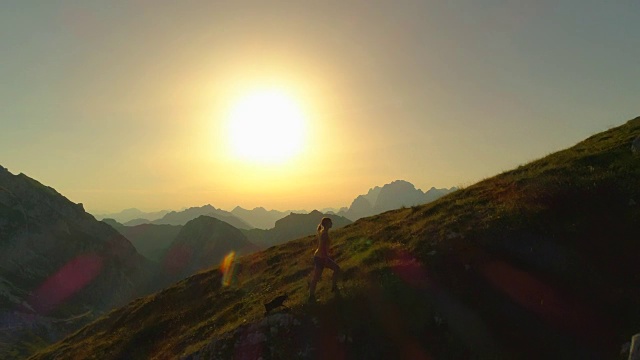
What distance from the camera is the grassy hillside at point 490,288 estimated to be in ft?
42.0

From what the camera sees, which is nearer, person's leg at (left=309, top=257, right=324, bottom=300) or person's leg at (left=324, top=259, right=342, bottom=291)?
person's leg at (left=309, top=257, right=324, bottom=300)

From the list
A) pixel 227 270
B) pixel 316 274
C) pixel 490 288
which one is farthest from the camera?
pixel 227 270

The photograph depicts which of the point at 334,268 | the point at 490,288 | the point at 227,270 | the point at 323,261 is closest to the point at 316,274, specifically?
the point at 323,261

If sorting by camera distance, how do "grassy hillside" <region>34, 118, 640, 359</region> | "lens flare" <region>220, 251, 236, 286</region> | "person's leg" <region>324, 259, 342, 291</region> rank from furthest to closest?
"lens flare" <region>220, 251, 236, 286</region> < "person's leg" <region>324, 259, 342, 291</region> < "grassy hillside" <region>34, 118, 640, 359</region>

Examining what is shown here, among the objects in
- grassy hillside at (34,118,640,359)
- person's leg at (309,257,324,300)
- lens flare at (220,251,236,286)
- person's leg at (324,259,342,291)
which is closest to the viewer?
grassy hillside at (34,118,640,359)

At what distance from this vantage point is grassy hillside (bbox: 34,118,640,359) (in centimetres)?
1281

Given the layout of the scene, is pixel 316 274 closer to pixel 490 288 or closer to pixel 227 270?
pixel 490 288

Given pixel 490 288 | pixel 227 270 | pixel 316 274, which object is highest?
pixel 227 270

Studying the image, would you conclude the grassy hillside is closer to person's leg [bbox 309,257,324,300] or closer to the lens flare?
person's leg [bbox 309,257,324,300]

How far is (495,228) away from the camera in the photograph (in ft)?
58.4

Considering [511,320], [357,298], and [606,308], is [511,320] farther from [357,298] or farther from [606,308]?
[357,298]

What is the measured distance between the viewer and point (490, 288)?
585 inches

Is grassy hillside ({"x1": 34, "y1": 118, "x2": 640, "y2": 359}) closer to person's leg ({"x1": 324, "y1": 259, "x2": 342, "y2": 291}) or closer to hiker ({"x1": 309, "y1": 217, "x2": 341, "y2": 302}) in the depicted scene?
person's leg ({"x1": 324, "y1": 259, "x2": 342, "y2": 291})

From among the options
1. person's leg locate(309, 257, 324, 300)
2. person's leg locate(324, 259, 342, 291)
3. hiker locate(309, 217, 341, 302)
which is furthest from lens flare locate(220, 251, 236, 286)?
person's leg locate(324, 259, 342, 291)
